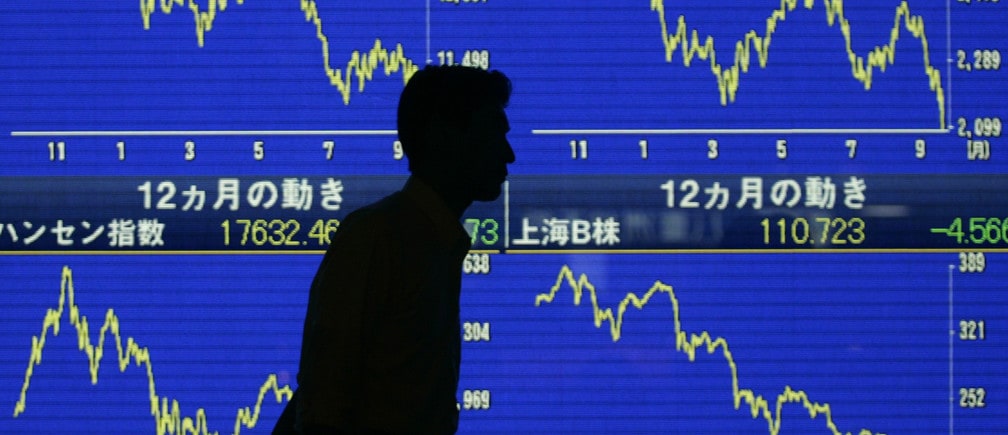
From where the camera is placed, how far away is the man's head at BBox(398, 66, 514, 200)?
1415 mm

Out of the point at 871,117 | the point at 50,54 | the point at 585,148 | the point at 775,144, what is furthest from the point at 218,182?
the point at 871,117

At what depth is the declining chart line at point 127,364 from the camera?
8.95 ft

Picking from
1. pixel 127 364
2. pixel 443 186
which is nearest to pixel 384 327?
pixel 443 186

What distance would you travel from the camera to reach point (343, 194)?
272cm

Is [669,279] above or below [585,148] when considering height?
below

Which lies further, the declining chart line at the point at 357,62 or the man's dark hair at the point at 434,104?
the declining chart line at the point at 357,62

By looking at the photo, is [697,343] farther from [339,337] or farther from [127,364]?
[339,337]

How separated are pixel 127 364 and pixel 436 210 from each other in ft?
4.92

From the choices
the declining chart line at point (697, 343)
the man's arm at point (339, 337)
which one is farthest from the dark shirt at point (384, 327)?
the declining chart line at point (697, 343)

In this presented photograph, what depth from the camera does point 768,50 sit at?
273cm

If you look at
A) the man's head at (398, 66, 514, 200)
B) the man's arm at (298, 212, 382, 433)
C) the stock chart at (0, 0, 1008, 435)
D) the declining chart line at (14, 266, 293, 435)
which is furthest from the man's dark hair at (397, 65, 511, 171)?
the declining chart line at (14, 266, 293, 435)

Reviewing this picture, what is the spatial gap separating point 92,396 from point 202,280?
32 centimetres

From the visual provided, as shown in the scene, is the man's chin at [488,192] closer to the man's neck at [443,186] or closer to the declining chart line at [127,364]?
the man's neck at [443,186]

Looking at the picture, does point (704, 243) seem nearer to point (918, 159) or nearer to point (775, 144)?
point (775, 144)
